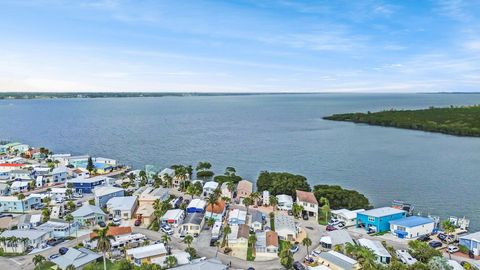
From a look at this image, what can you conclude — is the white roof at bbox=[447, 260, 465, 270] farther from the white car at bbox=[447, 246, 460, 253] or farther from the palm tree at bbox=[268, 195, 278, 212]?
the palm tree at bbox=[268, 195, 278, 212]

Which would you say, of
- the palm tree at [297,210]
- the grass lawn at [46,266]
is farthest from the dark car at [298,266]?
the grass lawn at [46,266]

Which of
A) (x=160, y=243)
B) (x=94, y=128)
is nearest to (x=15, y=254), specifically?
(x=160, y=243)

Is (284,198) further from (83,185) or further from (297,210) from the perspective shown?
(83,185)

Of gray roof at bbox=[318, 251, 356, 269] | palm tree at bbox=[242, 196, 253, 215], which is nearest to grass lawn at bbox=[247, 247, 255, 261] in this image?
gray roof at bbox=[318, 251, 356, 269]

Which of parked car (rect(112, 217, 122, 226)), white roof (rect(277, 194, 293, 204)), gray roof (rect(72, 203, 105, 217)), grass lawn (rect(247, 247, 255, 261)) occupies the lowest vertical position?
parked car (rect(112, 217, 122, 226))

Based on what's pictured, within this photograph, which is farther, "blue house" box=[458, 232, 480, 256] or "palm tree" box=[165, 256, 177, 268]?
"blue house" box=[458, 232, 480, 256]

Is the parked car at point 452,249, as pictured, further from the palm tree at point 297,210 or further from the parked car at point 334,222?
the palm tree at point 297,210
